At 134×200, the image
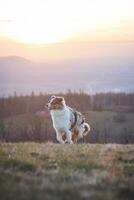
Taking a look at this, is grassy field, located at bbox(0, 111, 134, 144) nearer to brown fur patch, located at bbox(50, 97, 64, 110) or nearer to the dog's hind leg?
the dog's hind leg

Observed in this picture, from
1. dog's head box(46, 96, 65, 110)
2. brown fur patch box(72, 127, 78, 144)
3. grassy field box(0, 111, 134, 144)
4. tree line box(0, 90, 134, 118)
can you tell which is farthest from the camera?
tree line box(0, 90, 134, 118)

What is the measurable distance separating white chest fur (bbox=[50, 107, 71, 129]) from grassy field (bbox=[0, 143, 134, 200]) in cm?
498

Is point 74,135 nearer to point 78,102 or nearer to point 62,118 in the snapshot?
point 62,118

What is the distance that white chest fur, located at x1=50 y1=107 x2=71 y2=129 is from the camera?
1869cm

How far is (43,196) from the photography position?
743 cm

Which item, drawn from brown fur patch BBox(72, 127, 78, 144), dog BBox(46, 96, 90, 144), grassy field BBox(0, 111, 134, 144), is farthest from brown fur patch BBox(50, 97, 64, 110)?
grassy field BBox(0, 111, 134, 144)

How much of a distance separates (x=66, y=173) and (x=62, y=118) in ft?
30.2

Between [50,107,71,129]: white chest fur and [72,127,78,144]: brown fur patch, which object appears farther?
[72,127,78,144]: brown fur patch

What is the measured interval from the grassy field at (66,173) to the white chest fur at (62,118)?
16.3ft

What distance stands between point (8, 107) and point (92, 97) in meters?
22.3

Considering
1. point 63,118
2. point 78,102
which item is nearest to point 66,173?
point 63,118

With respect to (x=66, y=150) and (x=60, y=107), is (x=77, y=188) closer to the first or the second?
(x=66, y=150)

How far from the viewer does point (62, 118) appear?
61.4 feet

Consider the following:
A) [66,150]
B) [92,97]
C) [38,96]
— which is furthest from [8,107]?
[66,150]
